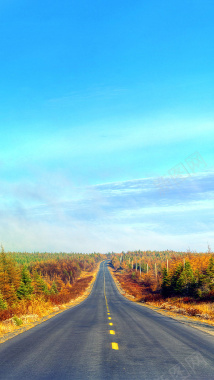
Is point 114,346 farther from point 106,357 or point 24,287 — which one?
point 24,287

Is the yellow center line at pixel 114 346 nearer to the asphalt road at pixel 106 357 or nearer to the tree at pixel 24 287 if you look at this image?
the asphalt road at pixel 106 357

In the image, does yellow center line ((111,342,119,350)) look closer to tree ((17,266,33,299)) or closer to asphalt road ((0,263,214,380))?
asphalt road ((0,263,214,380))

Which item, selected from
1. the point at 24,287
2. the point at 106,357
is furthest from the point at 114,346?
the point at 24,287

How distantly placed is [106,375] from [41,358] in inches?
97.8

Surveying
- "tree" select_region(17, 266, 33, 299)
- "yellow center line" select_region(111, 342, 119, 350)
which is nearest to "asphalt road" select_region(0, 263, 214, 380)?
"yellow center line" select_region(111, 342, 119, 350)

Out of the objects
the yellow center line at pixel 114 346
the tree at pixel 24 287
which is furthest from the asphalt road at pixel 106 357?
the tree at pixel 24 287

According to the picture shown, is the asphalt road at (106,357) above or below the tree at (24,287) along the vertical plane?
above

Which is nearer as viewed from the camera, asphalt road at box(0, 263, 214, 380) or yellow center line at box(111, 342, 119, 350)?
asphalt road at box(0, 263, 214, 380)

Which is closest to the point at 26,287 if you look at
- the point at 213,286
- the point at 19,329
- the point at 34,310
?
the point at 213,286

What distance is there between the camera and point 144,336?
12.5m

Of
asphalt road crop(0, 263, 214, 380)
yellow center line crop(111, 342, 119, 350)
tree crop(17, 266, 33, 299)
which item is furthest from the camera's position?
tree crop(17, 266, 33, 299)

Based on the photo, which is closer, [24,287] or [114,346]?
[114,346]

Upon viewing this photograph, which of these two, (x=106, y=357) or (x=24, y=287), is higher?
(x=106, y=357)

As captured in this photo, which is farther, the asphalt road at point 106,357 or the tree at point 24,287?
the tree at point 24,287
